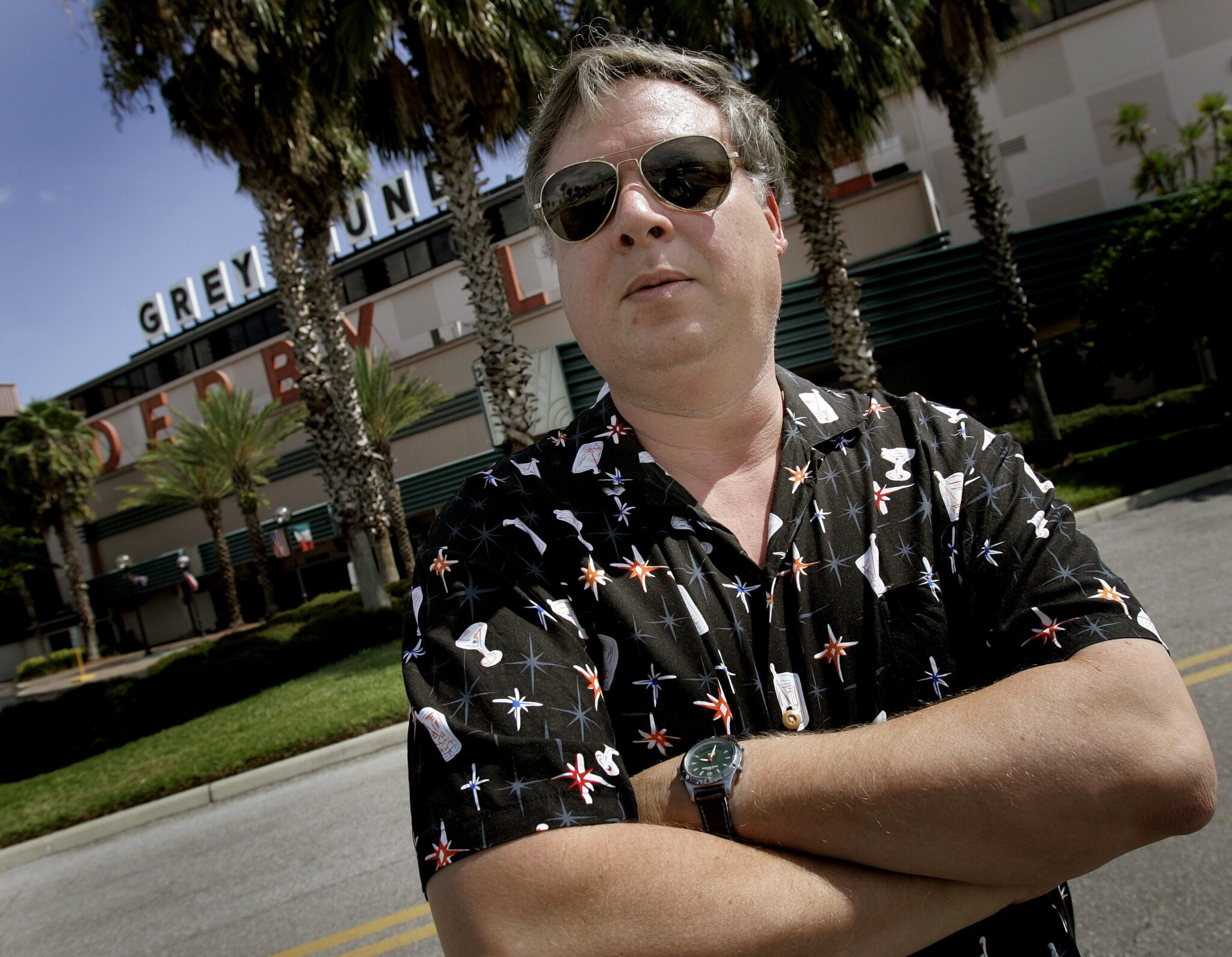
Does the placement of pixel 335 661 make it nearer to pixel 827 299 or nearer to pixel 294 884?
pixel 294 884

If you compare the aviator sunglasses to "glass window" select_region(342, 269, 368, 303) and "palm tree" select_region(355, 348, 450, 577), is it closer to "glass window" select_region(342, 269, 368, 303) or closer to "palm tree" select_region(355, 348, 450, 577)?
"palm tree" select_region(355, 348, 450, 577)

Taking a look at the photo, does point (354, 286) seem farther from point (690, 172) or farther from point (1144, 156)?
point (690, 172)

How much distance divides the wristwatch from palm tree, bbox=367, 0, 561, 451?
10.5 meters

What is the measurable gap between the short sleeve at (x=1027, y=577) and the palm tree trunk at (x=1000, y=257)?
49.8ft

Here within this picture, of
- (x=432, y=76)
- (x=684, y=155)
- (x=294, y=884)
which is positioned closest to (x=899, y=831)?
(x=684, y=155)

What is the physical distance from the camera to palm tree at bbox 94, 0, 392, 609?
449 inches

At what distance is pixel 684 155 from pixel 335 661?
12.8 metres

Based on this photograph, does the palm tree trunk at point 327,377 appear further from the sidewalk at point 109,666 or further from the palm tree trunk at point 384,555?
the sidewalk at point 109,666

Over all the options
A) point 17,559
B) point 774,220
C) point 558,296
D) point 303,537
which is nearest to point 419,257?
point 558,296

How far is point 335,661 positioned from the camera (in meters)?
12.9

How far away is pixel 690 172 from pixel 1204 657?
17.1 ft

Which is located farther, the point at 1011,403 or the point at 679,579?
the point at 1011,403

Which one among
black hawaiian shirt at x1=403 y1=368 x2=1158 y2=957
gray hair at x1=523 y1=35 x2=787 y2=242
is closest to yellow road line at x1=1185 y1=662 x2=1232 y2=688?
black hawaiian shirt at x1=403 y1=368 x2=1158 y2=957

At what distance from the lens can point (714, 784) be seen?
3.81 feet
